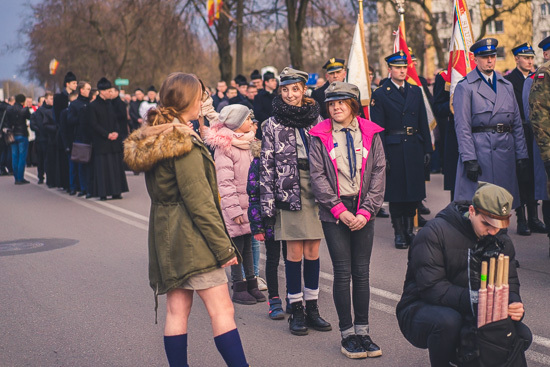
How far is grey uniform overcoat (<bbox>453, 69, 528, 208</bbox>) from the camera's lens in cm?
745

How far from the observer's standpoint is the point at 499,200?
4129 millimetres

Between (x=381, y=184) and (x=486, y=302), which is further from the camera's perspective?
(x=381, y=184)

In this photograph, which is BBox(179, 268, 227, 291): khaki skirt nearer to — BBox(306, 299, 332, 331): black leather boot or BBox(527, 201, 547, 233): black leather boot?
BBox(306, 299, 332, 331): black leather boot

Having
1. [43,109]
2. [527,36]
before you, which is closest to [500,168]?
[43,109]

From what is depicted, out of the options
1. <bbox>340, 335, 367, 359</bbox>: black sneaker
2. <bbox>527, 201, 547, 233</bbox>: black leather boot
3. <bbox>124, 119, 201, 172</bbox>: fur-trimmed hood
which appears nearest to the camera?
<bbox>124, 119, 201, 172</bbox>: fur-trimmed hood

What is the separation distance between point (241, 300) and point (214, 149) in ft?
4.46

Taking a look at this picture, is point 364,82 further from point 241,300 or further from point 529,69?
point 241,300

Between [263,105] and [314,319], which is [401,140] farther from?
[263,105]

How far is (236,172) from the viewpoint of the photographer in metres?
6.78

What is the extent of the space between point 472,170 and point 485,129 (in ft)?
1.44

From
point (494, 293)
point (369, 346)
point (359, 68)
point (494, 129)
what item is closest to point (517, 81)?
point (359, 68)

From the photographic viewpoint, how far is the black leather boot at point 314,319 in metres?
5.79

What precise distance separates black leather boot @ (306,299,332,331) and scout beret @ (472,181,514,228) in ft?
6.43

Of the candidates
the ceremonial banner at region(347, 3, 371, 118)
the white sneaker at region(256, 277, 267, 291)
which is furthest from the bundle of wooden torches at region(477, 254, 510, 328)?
the ceremonial banner at region(347, 3, 371, 118)
